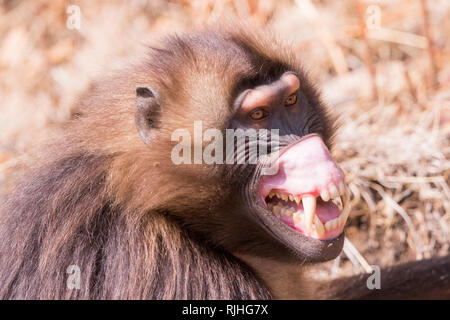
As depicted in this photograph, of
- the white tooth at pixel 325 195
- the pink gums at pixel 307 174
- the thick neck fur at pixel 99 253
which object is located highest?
the pink gums at pixel 307 174

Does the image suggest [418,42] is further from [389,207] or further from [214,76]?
[214,76]

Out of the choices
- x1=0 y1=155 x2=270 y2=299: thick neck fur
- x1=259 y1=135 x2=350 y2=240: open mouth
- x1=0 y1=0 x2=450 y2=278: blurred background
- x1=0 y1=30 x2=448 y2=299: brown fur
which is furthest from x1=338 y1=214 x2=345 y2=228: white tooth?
x1=0 y1=0 x2=450 y2=278: blurred background

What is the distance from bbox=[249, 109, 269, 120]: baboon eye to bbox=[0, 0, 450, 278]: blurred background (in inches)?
58.1

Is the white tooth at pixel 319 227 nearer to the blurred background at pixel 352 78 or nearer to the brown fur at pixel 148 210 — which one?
the brown fur at pixel 148 210

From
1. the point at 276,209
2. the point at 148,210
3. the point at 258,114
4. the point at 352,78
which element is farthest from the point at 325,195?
the point at 352,78

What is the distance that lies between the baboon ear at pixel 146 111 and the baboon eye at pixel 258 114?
388mm

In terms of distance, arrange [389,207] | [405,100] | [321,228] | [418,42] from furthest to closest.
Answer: [418,42], [405,100], [389,207], [321,228]

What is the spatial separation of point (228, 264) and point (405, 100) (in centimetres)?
303

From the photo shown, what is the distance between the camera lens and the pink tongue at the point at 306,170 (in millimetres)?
2312

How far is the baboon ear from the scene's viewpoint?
2.54 m

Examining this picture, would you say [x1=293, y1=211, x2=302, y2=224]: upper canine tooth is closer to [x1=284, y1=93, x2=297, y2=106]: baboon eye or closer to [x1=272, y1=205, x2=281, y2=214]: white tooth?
[x1=272, y1=205, x2=281, y2=214]: white tooth

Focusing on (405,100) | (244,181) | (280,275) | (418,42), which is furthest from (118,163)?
(418,42)

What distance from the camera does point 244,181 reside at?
101 inches

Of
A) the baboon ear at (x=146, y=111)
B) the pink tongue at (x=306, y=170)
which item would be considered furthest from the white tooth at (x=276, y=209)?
the baboon ear at (x=146, y=111)
